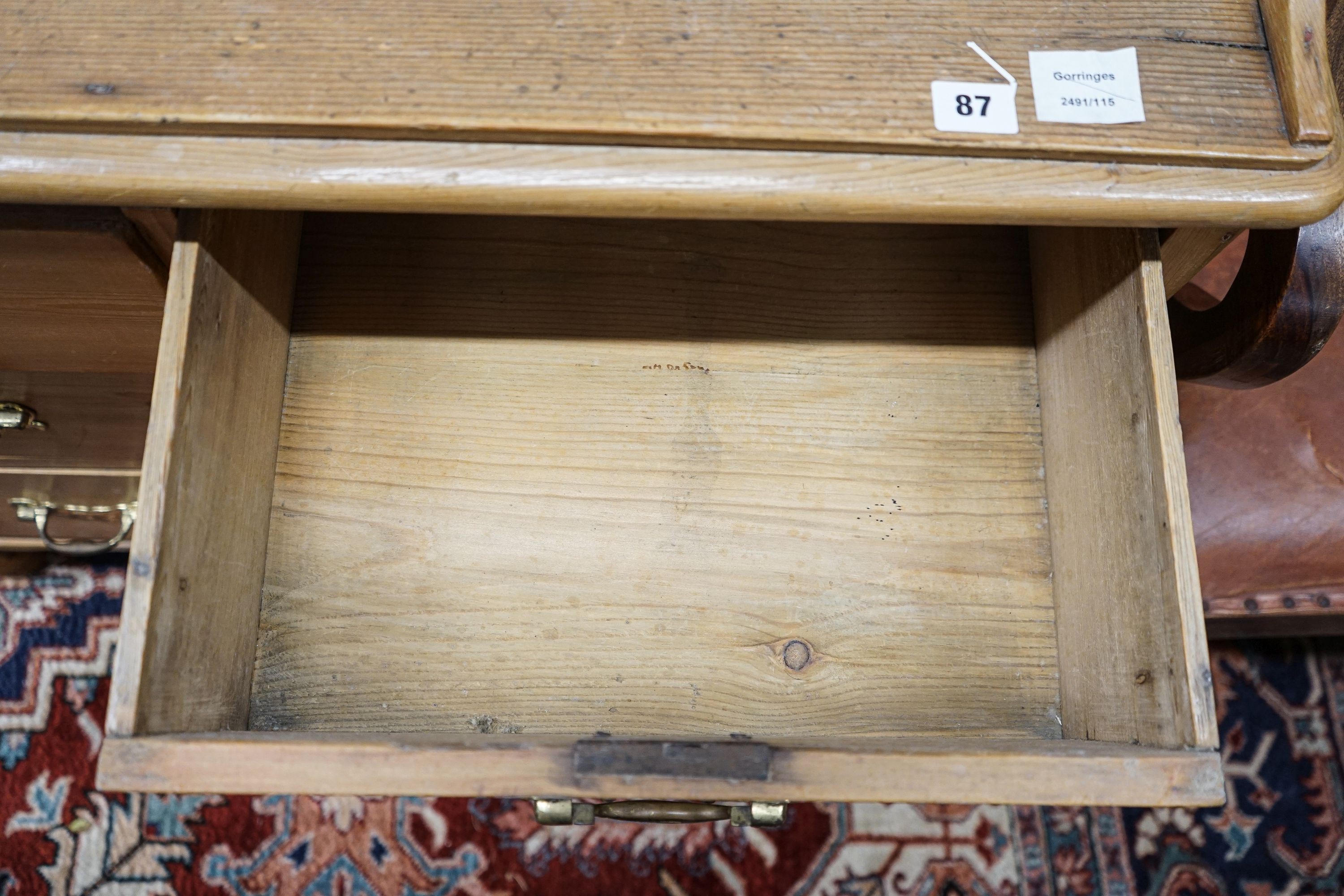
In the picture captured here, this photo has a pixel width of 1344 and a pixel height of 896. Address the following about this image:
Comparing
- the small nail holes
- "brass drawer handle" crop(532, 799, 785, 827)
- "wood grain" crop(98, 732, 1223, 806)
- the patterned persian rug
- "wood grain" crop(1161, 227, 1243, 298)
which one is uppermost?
"wood grain" crop(1161, 227, 1243, 298)

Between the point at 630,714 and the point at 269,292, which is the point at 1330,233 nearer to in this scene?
the point at 630,714

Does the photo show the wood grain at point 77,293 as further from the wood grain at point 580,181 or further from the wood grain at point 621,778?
the wood grain at point 621,778


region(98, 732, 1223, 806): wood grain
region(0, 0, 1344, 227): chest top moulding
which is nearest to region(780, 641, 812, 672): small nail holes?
region(98, 732, 1223, 806): wood grain

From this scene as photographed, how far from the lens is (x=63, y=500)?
95 cm

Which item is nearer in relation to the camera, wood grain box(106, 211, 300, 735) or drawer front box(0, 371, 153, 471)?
wood grain box(106, 211, 300, 735)

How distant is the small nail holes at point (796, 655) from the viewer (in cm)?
62

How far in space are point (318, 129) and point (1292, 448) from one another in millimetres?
795

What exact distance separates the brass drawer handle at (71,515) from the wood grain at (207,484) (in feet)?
1.41

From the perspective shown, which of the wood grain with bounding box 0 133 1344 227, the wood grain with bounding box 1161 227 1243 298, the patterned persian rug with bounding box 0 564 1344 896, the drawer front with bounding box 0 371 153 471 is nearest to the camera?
the wood grain with bounding box 0 133 1344 227

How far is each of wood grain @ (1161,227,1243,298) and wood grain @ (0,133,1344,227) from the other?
0.09 m

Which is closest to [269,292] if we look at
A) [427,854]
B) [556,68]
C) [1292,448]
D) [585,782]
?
[556,68]

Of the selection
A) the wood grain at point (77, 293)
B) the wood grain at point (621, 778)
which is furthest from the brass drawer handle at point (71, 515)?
the wood grain at point (621, 778)

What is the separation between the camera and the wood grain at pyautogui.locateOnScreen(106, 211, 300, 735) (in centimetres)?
46

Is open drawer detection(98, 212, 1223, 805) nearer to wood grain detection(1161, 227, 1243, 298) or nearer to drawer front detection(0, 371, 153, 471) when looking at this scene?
wood grain detection(1161, 227, 1243, 298)
